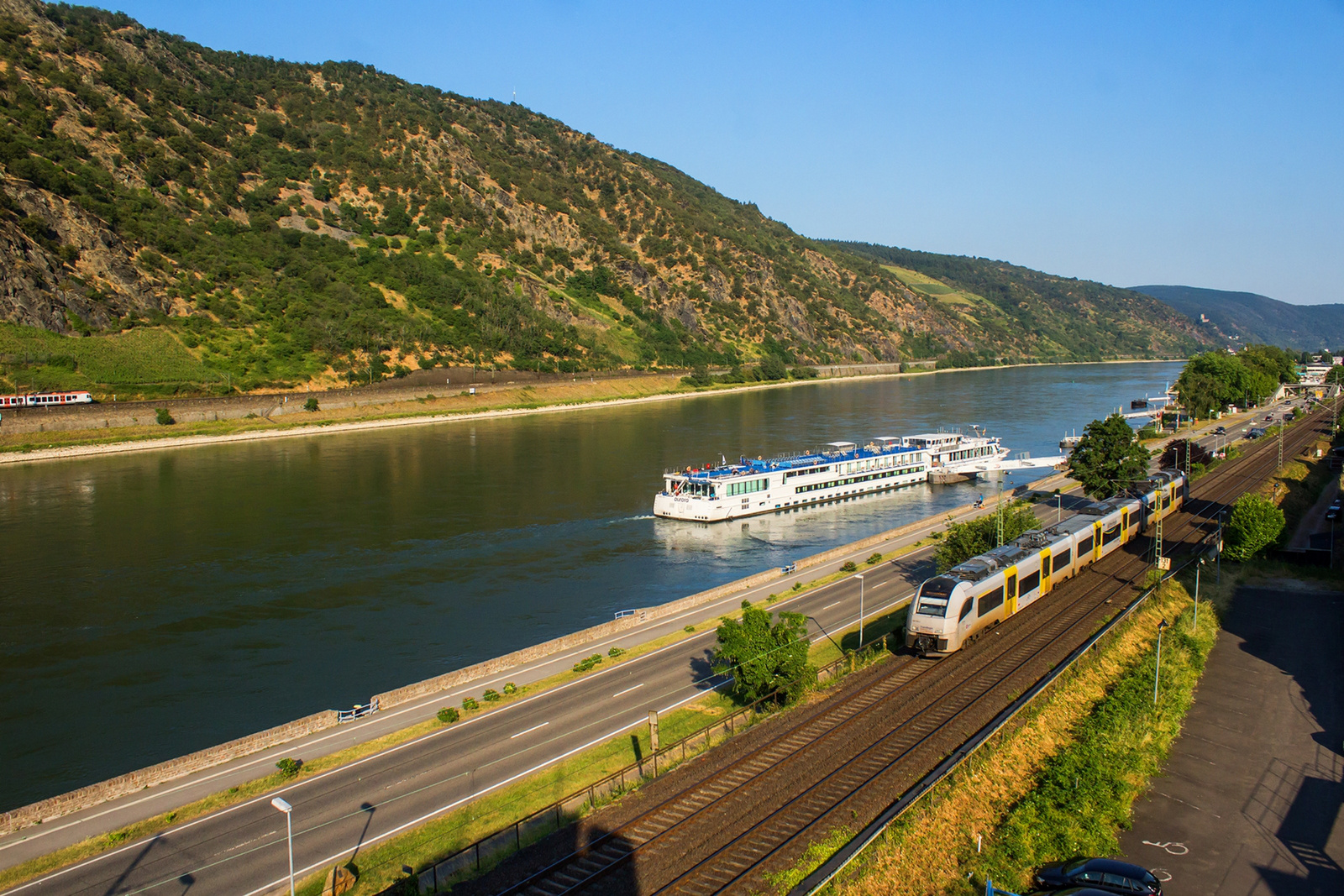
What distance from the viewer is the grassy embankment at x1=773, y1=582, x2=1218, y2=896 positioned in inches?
529

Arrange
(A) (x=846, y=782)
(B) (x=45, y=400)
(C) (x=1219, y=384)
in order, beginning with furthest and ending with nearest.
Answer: (C) (x=1219, y=384)
(B) (x=45, y=400)
(A) (x=846, y=782)

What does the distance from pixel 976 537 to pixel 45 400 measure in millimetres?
81021

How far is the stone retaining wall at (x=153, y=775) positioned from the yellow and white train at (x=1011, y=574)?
15856mm

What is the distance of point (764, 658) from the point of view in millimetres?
19781

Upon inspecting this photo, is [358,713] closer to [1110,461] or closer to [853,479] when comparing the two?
[1110,461]

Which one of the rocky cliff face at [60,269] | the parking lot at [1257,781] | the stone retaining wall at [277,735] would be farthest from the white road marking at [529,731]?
the rocky cliff face at [60,269]

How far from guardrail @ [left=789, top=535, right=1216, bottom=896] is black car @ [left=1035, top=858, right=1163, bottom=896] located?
1475mm

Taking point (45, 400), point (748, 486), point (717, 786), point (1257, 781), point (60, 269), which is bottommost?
point (1257, 781)

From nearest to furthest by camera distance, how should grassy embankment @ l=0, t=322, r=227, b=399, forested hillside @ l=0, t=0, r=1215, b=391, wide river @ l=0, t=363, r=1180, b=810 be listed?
1. wide river @ l=0, t=363, r=1180, b=810
2. grassy embankment @ l=0, t=322, r=227, b=399
3. forested hillside @ l=0, t=0, r=1215, b=391

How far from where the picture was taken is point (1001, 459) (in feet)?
227

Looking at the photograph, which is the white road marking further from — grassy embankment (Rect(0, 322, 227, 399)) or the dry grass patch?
grassy embankment (Rect(0, 322, 227, 399))

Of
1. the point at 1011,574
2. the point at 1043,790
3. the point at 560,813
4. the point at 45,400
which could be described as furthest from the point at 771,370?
the point at 560,813

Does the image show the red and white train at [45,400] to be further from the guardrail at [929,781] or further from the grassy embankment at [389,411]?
the guardrail at [929,781]

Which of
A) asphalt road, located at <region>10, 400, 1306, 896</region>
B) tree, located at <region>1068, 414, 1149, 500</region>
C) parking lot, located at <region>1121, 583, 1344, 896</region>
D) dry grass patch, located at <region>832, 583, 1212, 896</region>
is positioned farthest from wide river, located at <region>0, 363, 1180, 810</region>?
parking lot, located at <region>1121, 583, 1344, 896</region>
